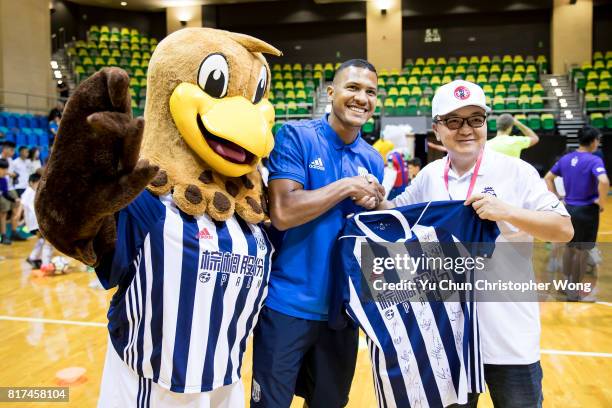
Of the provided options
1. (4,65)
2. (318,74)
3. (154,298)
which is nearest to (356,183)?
(154,298)

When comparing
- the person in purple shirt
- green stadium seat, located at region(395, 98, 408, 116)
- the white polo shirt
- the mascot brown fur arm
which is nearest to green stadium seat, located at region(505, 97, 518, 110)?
green stadium seat, located at region(395, 98, 408, 116)

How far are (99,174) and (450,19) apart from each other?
18242mm

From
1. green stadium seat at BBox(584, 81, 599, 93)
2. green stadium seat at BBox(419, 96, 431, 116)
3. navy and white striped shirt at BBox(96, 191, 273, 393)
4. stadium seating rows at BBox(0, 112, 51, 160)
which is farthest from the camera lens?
green stadium seat at BBox(584, 81, 599, 93)

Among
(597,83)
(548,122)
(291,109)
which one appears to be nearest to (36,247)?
(291,109)

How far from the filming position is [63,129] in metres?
1.18

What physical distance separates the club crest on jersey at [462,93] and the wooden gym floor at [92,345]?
5.55 ft

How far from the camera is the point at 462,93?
5.68 ft

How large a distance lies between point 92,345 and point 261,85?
2.81 metres

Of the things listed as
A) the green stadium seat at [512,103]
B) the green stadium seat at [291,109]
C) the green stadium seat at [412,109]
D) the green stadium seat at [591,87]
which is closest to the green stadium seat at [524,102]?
the green stadium seat at [512,103]

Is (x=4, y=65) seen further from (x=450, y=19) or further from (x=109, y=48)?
(x=450, y=19)

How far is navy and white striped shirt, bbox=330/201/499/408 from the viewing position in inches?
67.2

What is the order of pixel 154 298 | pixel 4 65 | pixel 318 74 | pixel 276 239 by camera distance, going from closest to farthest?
pixel 154 298, pixel 276 239, pixel 4 65, pixel 318 74

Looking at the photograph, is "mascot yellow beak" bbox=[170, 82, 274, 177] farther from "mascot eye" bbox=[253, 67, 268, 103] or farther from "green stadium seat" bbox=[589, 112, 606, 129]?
"green stadium seat" bbox=[589, 112, 606, 129]

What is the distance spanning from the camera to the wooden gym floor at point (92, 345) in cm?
305
